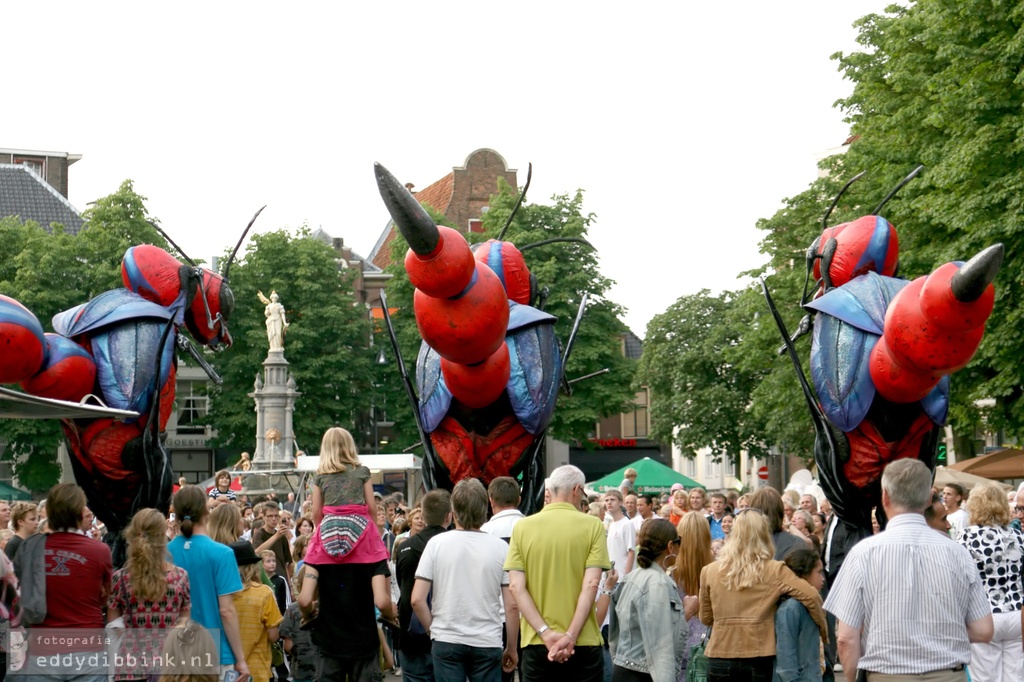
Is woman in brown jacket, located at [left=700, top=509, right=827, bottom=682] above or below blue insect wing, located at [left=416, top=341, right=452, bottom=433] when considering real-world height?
below

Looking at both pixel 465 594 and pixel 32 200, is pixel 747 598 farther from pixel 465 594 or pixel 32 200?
pixel 32 200

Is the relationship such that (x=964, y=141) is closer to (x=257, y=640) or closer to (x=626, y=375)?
(x=257, y=640)

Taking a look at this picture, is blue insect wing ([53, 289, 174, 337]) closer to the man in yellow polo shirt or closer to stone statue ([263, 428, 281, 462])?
the man in yellow polo shirt

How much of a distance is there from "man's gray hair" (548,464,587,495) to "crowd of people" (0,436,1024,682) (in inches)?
0.4

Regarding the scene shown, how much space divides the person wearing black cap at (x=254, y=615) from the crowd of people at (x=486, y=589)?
0.4 inches

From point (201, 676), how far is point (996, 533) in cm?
450

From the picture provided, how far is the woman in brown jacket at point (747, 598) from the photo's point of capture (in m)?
7.39

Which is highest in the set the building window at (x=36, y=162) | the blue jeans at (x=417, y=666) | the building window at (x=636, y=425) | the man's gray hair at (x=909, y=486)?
the building window at (x=36, y=162)

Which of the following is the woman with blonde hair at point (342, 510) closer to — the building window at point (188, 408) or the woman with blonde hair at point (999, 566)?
the woman with blonde hair at point (999, 566)

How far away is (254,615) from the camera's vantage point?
815cm

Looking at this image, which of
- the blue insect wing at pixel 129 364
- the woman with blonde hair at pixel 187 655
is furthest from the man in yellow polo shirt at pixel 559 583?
the blue insect wing at pixel 129 364

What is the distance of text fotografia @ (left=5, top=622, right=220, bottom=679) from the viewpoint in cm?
695

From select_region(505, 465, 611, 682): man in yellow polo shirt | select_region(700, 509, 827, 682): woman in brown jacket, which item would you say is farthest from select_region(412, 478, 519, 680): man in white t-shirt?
select_region(700, 509, 827, 682): woman in brown jacket

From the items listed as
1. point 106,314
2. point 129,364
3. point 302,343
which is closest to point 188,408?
point 302,343
